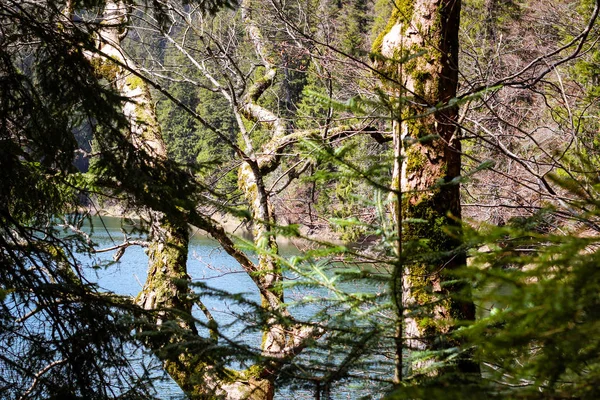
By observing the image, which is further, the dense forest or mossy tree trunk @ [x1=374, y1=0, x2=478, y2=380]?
mossy tree trunk @ [x1=374, y1=0, x2=478, y2=380]

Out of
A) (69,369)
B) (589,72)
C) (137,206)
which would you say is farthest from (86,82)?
(589,72)

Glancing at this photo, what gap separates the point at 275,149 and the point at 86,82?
3028 mm

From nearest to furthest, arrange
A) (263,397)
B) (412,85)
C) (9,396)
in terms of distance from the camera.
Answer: (9,396) → (412,85) → (263,397)

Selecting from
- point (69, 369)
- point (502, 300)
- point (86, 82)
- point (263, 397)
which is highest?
point (86, 82)

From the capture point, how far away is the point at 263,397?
5.00 m

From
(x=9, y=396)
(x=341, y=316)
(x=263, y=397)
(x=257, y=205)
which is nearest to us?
(x=341, y=316)

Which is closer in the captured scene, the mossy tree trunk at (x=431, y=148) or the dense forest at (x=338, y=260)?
the dense forest at (x=338, y=260)

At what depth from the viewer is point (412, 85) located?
3463 millimetres

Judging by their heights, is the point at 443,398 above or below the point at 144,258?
below

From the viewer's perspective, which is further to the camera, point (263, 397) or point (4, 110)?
point (263, 397)

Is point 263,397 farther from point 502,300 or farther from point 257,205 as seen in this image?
point 502,300

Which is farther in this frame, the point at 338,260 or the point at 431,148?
the point at 431,148

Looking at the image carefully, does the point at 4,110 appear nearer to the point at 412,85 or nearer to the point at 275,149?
the point at 412,85

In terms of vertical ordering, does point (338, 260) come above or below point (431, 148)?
below
